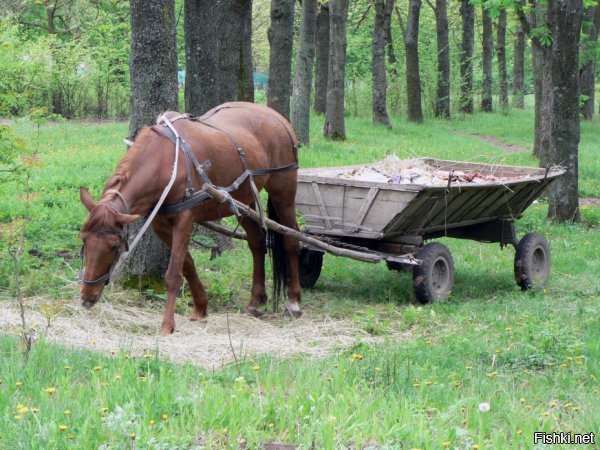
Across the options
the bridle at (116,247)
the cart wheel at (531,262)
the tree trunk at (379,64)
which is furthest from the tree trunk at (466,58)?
the bridle at (116,247)

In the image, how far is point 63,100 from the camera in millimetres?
29219

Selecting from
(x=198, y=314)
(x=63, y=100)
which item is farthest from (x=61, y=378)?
(x=63, y=100)

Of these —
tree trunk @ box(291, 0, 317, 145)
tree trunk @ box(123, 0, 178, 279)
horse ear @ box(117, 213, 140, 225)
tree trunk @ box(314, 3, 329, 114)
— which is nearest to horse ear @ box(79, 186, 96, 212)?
horse ear @ box(117, 213, 140, 225)

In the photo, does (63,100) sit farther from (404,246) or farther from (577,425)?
(577,425)

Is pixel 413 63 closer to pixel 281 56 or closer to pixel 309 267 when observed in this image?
pixel 281 56

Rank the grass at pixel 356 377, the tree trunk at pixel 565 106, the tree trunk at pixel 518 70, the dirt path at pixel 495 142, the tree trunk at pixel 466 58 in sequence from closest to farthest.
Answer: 1. the grass at pixel 356 377
2. the tree trunk at pixel 565 106
3. the dirt path at pixel 495 142
4. the tree trunk at pixel 466 58
5. the tree trunk at pixel 518 70

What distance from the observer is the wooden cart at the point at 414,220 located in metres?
8.98

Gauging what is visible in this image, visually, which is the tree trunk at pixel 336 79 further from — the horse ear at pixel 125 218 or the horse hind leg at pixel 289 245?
the horse ear at pixel 125 218

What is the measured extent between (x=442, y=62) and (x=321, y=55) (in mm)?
6367

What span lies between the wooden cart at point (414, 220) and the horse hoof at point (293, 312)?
2.15 ft

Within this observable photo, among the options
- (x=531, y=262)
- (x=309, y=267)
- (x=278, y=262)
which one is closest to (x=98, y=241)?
(x=278, y=262)

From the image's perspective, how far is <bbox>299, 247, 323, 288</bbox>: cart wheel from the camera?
10.2 meters

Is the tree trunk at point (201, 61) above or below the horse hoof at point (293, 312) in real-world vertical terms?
above

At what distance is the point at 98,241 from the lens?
7.02 metres
